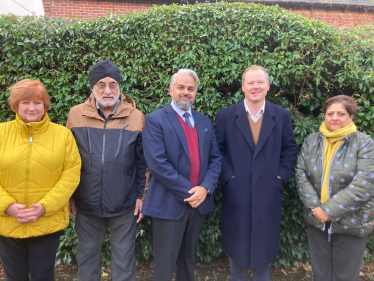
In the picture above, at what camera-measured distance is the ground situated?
316 cm

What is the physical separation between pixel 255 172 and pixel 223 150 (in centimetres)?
42

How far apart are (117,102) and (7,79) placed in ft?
5.70

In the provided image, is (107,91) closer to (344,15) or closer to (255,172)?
(255,172)

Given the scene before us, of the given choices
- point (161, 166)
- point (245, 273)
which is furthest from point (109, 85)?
point (245, 273)

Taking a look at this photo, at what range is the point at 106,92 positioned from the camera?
7.56ft

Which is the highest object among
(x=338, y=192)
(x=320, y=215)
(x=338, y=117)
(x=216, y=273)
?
(x=338, y=117)

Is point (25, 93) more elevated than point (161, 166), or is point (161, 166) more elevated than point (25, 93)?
point (25, 93)

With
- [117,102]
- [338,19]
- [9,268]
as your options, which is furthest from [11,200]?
[338,19]

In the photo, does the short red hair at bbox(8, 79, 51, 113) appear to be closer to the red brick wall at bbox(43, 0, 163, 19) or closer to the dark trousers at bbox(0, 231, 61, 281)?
the dark trousers at bbox(0, 231, 61, 281)

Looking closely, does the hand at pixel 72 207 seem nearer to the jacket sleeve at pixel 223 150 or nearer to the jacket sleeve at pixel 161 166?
the jacket sleeve at pixel 161 166

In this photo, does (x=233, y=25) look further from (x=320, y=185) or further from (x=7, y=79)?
(x=7, y=79)

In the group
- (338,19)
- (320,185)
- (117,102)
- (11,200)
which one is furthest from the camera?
(338,19)

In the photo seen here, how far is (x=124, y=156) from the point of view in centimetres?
229

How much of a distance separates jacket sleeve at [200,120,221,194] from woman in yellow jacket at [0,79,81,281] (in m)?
1.18
